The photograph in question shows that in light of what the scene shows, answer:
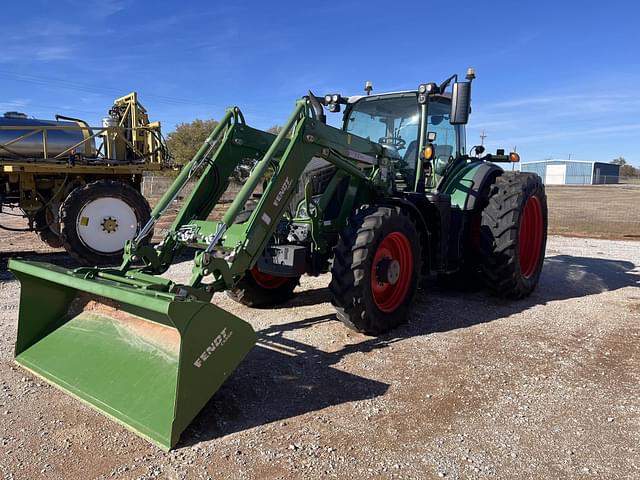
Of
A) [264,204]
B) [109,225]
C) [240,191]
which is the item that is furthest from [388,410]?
[109,225]

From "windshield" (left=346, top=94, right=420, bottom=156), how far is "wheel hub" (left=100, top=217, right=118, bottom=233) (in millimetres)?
4618

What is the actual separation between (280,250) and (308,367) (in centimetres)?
111

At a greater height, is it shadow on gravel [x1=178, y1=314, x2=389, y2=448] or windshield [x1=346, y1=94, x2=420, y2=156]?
windshield [x1=346, y1=94, x2=420, y2=156]

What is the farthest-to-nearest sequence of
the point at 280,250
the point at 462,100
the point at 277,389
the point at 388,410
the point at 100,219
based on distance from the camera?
1. the point at 100,219
2. the point at 462,100
3. the point at 280,250
4. the point at 277,389
5. the point at 388,410

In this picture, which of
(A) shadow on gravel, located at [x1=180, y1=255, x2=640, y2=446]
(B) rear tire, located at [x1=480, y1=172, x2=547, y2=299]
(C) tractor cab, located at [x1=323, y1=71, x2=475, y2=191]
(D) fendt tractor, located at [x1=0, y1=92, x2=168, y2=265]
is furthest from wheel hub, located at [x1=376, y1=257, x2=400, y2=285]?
(D) fendt tractor, located at [x1=0, y1=92, x2=168, y2=265]

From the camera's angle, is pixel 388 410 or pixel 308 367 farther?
pixel 308 367

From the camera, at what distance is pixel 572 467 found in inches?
113

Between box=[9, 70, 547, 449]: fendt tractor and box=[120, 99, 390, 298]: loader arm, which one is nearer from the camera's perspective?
box=[9, 70, 547, 449]: fendt tractor

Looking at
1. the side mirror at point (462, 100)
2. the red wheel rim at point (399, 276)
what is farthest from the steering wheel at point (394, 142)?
the red wheel rim at point (399, 276)

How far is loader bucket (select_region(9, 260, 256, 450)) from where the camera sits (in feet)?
10.0

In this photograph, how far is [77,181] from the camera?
30.1ft

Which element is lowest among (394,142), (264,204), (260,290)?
(260,290)

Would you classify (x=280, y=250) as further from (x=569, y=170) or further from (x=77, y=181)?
(x=569, y=170)

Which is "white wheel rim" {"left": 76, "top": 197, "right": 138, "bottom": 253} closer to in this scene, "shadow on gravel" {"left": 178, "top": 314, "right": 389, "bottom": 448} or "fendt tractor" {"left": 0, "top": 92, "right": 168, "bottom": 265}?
"fendt tractor" {"left": 0, "top": 92, "right": 168, "bottom": 265}
